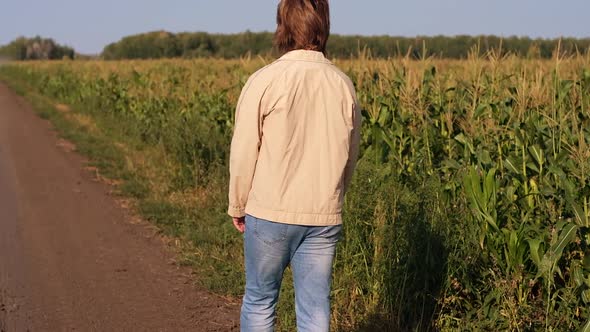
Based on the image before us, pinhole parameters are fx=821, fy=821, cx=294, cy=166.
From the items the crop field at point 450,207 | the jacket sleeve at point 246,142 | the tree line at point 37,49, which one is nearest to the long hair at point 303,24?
the jacket sleeve at point 246,142

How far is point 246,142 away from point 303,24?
1.99 feet

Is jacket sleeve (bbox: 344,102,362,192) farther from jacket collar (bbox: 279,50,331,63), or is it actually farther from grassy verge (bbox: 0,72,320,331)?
grassy verge (bbox: 0,72,320,331)

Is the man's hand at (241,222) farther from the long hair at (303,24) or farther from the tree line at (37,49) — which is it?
the tree line at (37,49)

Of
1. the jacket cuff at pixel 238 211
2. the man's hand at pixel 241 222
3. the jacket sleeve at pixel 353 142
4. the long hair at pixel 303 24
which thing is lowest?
the man's hand at pixel 241 222

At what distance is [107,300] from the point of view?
22.0 feet

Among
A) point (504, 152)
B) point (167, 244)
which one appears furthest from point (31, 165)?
point (504, 152)

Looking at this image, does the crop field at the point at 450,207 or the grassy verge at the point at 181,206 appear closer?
the crop field at the point at 450,207

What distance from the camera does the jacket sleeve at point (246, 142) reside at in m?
3.79

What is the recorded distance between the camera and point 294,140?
3.80 metres

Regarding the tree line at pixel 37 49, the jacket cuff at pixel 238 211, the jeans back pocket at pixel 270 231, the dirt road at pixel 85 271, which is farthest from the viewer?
the tree line at pixel 37 49

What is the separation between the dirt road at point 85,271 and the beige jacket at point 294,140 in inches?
102

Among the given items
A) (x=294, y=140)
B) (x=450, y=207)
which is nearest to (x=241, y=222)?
(x=294, y=140)

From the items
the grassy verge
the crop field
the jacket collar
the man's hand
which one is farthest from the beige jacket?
the grassy verge

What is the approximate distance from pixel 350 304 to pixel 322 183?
2.34 m
